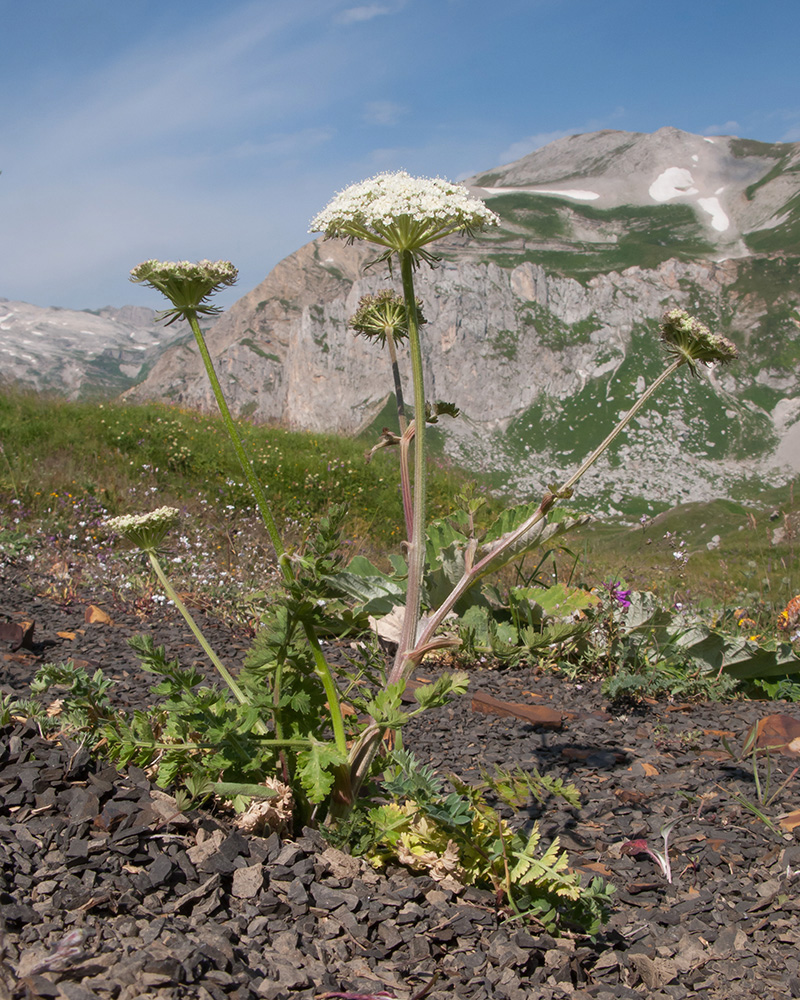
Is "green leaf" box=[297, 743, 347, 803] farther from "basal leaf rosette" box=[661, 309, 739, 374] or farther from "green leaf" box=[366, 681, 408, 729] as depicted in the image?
"basal leaf rosette" box=[661, 309, 739, 374]

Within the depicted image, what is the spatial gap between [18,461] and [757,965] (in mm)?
8848

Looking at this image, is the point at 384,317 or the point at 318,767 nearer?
the point at 318,767

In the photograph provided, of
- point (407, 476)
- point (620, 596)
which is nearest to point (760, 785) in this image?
point (620, 596)

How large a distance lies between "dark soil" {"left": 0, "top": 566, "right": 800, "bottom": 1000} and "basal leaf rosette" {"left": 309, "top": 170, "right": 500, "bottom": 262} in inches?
69.6

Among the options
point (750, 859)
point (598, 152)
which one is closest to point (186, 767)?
point (750, 859)

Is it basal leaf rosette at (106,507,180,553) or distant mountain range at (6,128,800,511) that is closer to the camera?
basal leaf rosette at (106,507,180,553)

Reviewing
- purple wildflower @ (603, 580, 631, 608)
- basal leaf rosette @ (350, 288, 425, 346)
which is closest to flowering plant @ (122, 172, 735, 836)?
basal leaf rosette @ (350, 288, 425, 346)

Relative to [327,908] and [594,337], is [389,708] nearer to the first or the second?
[327,908]

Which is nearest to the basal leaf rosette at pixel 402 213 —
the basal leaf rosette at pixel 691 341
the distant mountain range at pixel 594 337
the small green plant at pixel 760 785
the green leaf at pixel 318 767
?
the basal leaf rosette at pixel 691 341

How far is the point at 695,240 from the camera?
4972 centimetres

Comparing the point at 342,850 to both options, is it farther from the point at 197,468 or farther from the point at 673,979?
the point at 197,468

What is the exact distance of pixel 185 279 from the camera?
199 cm

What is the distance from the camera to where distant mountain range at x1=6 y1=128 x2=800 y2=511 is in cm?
3444

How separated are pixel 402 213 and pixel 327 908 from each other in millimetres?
1883
